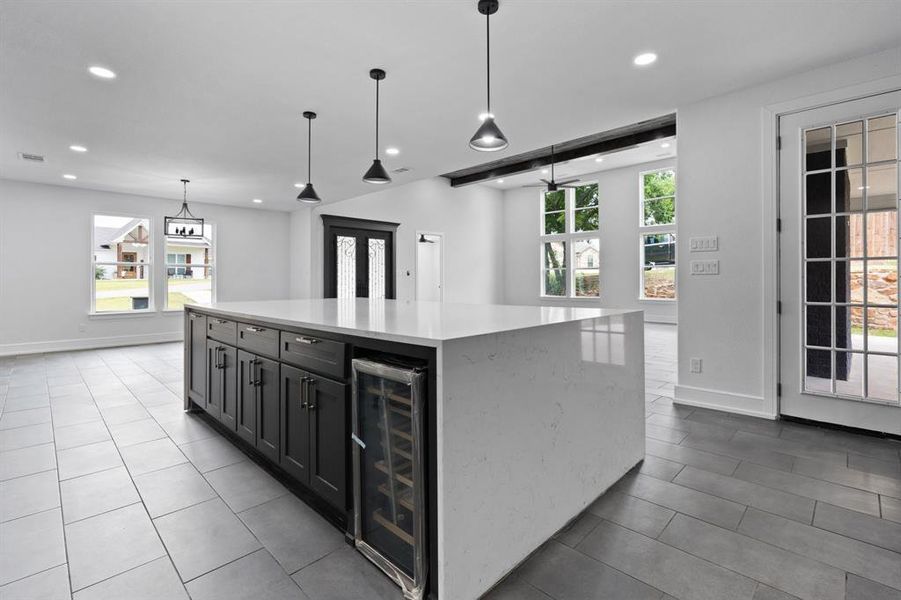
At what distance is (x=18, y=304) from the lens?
6152 mm

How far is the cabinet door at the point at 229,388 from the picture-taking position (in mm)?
2633

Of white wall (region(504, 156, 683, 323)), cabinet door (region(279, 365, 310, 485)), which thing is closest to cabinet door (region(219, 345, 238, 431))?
cabinet door (region(279, 365, 310, 485))

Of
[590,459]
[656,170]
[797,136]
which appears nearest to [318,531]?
[590,459]

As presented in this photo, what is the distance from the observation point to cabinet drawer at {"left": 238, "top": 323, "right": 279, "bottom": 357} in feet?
7.33

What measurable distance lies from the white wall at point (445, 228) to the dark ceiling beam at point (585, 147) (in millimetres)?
A: 900

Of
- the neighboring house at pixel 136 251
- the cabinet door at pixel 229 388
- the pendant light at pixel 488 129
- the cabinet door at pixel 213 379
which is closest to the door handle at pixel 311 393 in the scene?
the cabinet door at pixel 229 388

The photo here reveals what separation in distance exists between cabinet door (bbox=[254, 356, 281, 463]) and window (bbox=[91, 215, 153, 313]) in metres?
6.43

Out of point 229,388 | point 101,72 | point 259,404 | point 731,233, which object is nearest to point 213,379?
point 229,388

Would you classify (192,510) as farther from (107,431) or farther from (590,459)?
(590,459)

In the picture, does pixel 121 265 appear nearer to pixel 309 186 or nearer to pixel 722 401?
pixel 309 186

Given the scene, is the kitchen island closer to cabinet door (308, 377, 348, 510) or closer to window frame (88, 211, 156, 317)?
cabinet door (308, 377, 348, 510)

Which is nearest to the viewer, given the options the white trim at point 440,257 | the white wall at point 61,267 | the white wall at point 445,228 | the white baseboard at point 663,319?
the white wall at point 61,267

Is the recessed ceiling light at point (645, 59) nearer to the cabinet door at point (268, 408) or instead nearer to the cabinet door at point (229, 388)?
the cabinet door at point (268, 408)

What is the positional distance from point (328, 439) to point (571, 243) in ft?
32.4
